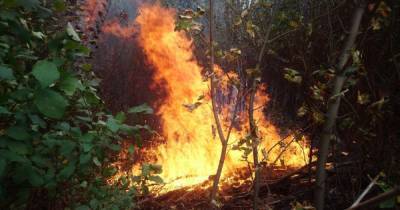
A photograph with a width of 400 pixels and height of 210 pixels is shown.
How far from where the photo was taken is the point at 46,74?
1223 mm

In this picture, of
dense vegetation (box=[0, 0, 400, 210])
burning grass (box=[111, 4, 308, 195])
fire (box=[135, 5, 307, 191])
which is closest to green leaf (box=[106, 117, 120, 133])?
dense vegetation (box=[0, 0, 400, 210])

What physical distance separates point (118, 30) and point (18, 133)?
40.0ft

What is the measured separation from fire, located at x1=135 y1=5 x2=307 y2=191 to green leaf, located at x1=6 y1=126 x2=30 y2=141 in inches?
195

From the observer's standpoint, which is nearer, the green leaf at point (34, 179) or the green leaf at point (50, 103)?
the green leaf at point (50, 103)

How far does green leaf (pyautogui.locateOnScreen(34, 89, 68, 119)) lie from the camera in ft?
4.09

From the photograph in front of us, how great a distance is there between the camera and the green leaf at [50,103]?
4.09ft

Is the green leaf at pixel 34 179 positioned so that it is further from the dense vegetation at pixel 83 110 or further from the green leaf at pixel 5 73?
the green leaf at pixel 5 73

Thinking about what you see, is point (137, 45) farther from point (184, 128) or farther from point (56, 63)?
point (56, 63)

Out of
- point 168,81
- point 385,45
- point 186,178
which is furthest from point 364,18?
point 168,81

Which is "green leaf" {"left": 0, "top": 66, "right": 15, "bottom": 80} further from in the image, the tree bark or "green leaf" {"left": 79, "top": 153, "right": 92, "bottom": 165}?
the tree bark

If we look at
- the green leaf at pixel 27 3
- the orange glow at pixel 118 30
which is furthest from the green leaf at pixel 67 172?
the orange glow at pixel 118 30

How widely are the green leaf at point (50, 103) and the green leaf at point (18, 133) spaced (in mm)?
239

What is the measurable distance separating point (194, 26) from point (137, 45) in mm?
9474

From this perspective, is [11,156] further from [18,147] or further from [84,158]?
[84,158]
